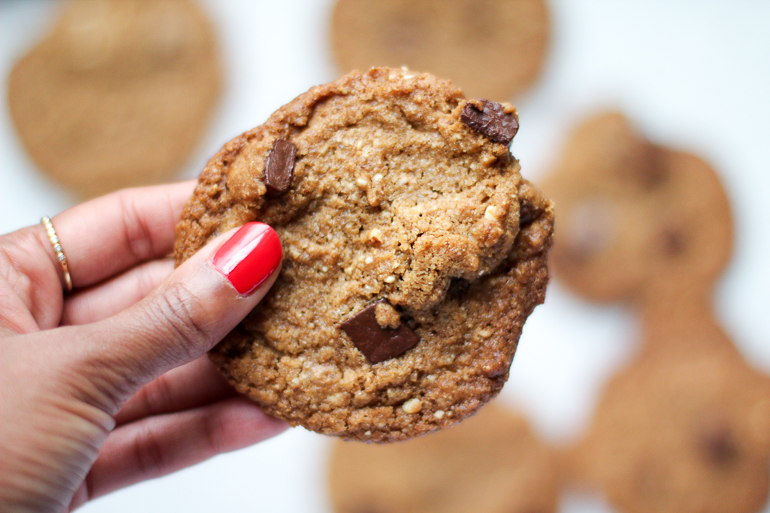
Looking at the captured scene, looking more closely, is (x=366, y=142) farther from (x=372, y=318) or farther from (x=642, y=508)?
(x=642, y=508)

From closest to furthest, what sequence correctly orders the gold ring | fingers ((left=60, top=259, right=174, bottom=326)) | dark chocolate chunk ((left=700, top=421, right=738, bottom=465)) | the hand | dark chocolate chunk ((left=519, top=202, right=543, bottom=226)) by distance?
the hand
dark chocolate chunk ((left=519, top=202, right=543, bottom=226))
the gold ring
fingers ((left=60, top=259, right=174, bottom=326))
dark chocolate chunk ((left=700, top=421, right=738, bottom=465))

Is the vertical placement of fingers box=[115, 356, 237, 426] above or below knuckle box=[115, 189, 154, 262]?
below

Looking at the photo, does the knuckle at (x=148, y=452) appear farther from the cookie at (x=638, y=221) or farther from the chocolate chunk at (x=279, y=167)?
the cookie at (x=638, y=221)

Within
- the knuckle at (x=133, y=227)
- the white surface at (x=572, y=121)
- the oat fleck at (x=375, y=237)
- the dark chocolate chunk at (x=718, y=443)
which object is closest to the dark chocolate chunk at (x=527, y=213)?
the oat fleck at (x=375, y=237)

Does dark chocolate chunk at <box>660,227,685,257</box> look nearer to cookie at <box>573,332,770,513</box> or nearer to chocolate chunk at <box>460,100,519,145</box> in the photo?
cookie at <box>573,332,770,513</box>

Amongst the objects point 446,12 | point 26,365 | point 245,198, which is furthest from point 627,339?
point 26,365

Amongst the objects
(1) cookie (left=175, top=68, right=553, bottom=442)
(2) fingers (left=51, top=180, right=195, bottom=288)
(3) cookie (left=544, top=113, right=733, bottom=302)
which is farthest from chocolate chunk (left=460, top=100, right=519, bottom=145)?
(3) cookie (left=544, top=113, right=733, bottom=302)
